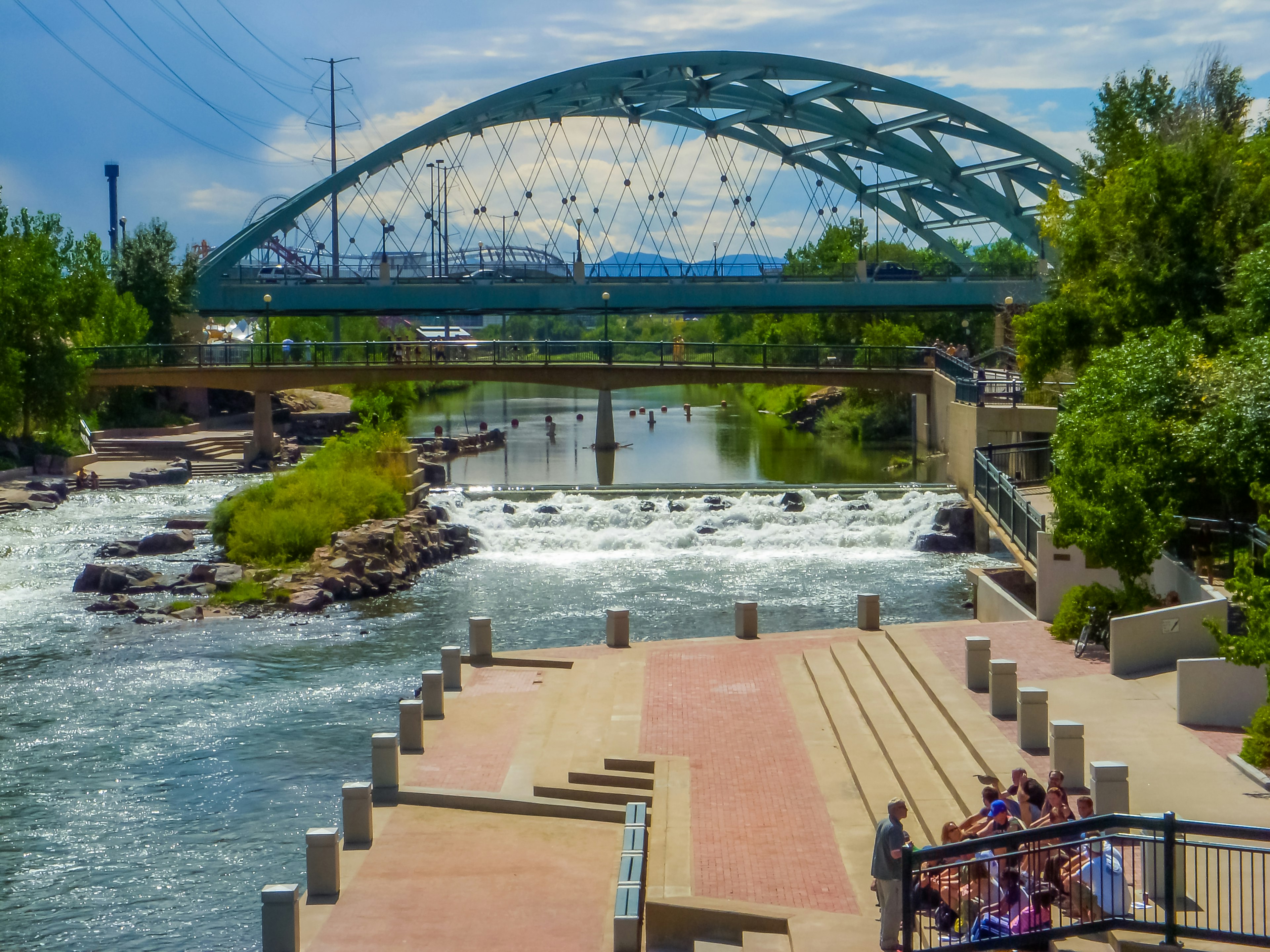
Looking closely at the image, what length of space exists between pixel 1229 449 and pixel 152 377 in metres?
49.6

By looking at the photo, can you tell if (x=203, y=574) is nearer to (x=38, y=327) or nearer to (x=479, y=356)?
(x=38, y=327)

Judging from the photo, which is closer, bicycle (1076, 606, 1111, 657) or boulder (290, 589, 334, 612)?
bicycle (1076, 606, 1111, 657)

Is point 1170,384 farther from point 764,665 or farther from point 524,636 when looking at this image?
point 524,636

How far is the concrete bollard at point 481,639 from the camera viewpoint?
2394 cm

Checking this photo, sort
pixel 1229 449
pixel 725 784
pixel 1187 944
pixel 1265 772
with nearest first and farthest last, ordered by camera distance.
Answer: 1. pixel 1187 944
2. pixel 1265 772
3. pixel 725 784
4. pixel 1229 449

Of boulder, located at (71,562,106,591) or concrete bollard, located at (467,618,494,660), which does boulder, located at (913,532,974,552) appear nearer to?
concrete bollard, located at (467,618,494,660)

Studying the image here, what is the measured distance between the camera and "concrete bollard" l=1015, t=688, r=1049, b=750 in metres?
16.1

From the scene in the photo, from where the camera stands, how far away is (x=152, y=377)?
59.8m

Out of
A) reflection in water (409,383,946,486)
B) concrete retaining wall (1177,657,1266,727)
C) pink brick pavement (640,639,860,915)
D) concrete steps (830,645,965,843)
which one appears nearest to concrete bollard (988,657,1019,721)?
concrete steps (830,645,965,843)

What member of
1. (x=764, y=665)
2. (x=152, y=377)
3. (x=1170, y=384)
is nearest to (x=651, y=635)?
(x=764, y=665)

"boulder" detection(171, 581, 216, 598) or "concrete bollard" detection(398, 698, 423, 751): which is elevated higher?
"concrete bollard" detection(398, 698, 423, 751)

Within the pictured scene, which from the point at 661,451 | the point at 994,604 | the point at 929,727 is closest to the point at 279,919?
the point at 929,727

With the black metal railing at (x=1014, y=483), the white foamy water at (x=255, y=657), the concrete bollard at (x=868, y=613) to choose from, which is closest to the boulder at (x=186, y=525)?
the white foamy water at (x=255, y=657)

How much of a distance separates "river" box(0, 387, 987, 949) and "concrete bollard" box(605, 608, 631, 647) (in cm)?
260
